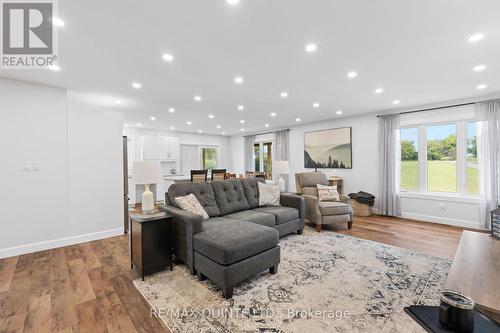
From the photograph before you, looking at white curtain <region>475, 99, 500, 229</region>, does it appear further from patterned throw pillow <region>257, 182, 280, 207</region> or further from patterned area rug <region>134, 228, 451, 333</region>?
patterned throw pillow <region>257, 182, 280, 207</region>

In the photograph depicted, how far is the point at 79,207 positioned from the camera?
12.1 feet

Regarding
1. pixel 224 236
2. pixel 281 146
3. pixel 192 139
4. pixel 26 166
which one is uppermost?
pixel 192 139

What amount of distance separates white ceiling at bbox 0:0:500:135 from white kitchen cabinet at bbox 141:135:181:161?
9.98 ft

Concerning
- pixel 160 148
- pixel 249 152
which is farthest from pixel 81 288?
pixel 249 152

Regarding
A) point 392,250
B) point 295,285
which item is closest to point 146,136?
point 295,285

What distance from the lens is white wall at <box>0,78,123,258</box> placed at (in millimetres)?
3141

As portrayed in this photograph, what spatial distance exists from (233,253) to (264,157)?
6944 mm

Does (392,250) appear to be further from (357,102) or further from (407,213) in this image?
(357,102)

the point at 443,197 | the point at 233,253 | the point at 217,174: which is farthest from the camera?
the point at 217,174

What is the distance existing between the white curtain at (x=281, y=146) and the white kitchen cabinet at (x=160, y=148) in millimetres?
3671

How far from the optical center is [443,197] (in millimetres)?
4691

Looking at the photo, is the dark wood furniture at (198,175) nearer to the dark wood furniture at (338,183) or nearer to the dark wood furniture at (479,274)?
the dark wood furniture at (338,183)

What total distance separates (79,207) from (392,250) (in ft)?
16.3

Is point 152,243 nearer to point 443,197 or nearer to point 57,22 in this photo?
point 57,22
